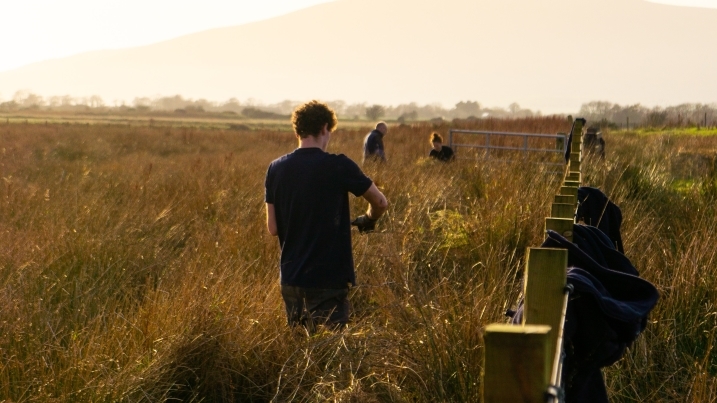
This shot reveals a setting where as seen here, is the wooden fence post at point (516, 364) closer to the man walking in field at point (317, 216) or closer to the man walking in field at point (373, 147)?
the man walking in field at point (317, 216)

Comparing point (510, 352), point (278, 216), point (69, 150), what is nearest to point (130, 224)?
point (278, 216)

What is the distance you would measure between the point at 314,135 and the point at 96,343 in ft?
5.17

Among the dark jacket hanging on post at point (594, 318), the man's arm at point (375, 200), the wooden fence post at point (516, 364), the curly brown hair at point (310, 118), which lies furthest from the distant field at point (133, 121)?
the wooden fence post at point (516, 364)

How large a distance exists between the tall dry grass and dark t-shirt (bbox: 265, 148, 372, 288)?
27 centimetres

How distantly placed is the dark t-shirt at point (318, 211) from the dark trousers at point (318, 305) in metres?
0.04

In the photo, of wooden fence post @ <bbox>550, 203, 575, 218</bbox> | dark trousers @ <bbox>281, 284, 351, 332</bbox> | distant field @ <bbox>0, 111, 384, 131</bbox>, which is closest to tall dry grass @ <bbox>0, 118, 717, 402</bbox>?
dark trousers @ <bbox>281, 284, 351, 332</bbox>

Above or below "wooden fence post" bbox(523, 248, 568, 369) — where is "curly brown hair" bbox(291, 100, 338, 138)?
above

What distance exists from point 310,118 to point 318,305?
1.02m

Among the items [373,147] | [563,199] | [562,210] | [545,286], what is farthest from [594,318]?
[373,147]

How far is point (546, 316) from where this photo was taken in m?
2.02

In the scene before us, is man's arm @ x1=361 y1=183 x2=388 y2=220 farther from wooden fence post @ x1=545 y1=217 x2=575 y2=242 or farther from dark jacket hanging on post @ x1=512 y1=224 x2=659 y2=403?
dark jacket hanging on post @ x1=512 y1=224 x2=659 y2=403

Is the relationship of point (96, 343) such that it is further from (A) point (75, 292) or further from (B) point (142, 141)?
(B) point (142, 141)

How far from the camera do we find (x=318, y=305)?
15.6 ft

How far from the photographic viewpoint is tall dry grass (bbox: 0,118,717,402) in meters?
3.81
